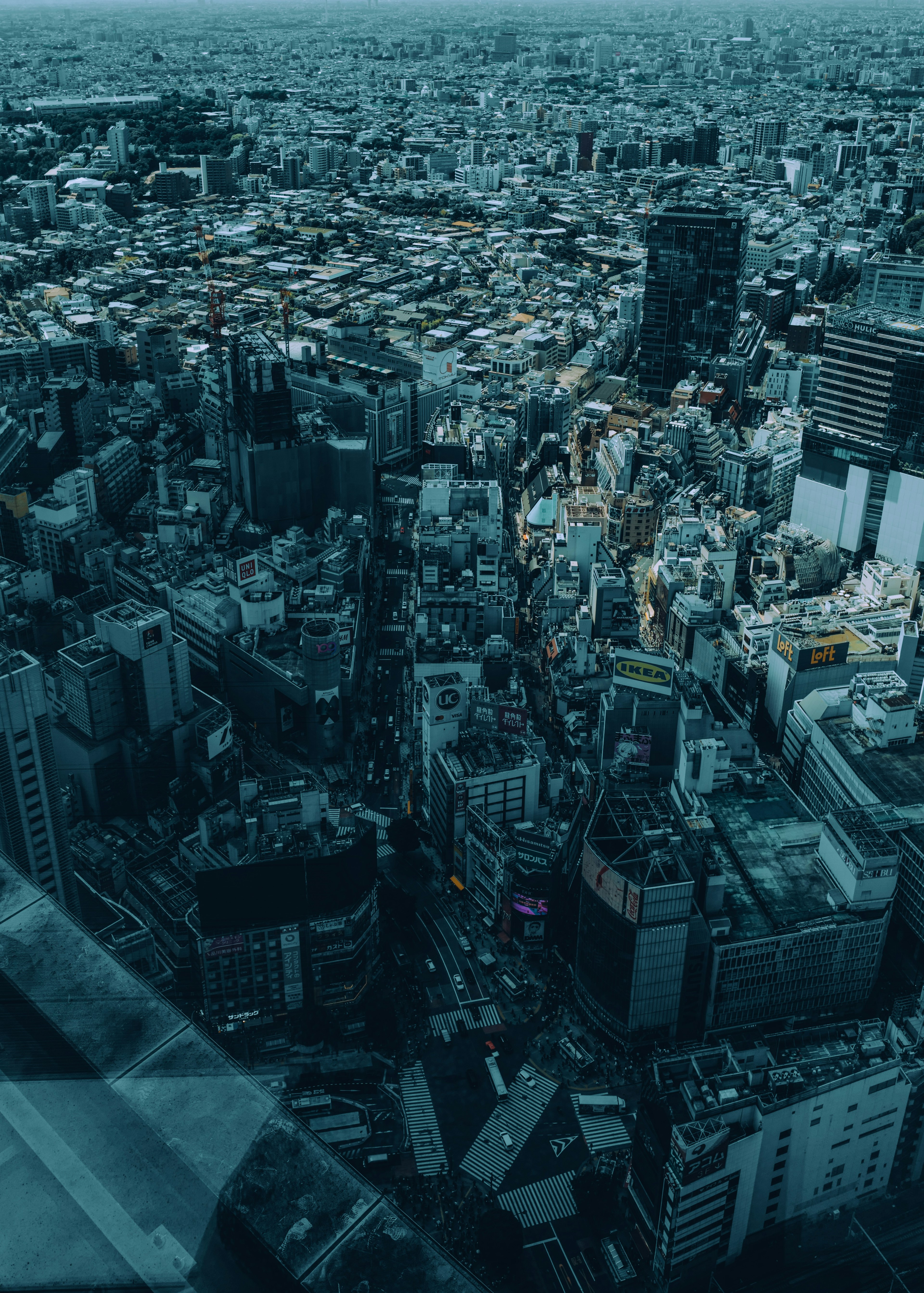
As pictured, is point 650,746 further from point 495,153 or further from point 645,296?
point 495,153

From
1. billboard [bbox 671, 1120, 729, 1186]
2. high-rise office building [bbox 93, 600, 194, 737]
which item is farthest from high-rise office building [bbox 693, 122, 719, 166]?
billboard [bbox 671, 1120, 729, 1186]

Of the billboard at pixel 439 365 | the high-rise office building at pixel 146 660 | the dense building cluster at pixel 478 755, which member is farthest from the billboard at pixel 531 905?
the billboard at pixel 439 365

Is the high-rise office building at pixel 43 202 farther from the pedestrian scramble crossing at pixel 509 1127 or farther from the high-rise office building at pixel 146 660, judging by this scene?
the pedestrian scramble crossing at pixel 509 1127

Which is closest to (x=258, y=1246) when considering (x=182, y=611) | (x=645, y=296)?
(x=182, y=611)

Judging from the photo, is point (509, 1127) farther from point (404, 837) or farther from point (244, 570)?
point (244, 570)

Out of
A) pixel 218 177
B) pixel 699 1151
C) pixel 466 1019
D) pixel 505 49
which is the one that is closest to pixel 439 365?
pixel 466 1019

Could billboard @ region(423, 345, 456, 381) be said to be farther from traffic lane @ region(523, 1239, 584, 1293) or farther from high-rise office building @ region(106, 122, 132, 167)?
high-rise office building @ region(106, 122, 132, 167)

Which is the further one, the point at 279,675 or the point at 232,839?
the point at 279,675
